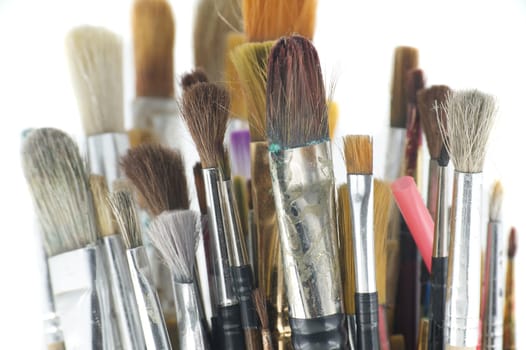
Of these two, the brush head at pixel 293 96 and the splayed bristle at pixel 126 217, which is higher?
the brush head at pixel 293 96

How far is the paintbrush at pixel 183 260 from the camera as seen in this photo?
0.61 m

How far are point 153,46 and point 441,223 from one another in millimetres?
449

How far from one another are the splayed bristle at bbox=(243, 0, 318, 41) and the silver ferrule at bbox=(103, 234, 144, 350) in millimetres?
273

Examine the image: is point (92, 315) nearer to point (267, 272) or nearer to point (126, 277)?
point (126, 277)

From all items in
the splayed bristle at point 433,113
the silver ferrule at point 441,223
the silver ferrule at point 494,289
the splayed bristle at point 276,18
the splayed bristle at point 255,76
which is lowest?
the silver ferrule at point 494,289

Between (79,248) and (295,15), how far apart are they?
13.4 inches

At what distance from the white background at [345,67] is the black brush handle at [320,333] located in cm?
34

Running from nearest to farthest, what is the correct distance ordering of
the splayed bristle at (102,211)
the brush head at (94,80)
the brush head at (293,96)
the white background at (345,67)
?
the brush head at (293,96)
the splayed bristle at (102,211)
the brush head at (94,80)
the white background at (345,67)

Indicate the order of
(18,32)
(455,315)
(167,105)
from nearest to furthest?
1. (455,315)
2. (167,105)
3. (18,32)

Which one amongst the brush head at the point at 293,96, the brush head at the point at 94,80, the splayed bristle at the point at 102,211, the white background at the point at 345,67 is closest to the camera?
the brush head at the point at 293,96

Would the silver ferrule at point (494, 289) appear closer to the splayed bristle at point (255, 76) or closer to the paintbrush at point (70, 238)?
the splayed bristle at point (255, 76)

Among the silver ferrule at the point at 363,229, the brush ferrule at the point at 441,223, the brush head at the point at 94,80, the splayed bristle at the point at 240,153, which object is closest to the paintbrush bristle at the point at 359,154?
the silver ferrule at the point at 363,229

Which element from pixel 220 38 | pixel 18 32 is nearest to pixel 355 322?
pixel 220 38

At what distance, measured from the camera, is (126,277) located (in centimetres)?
69
